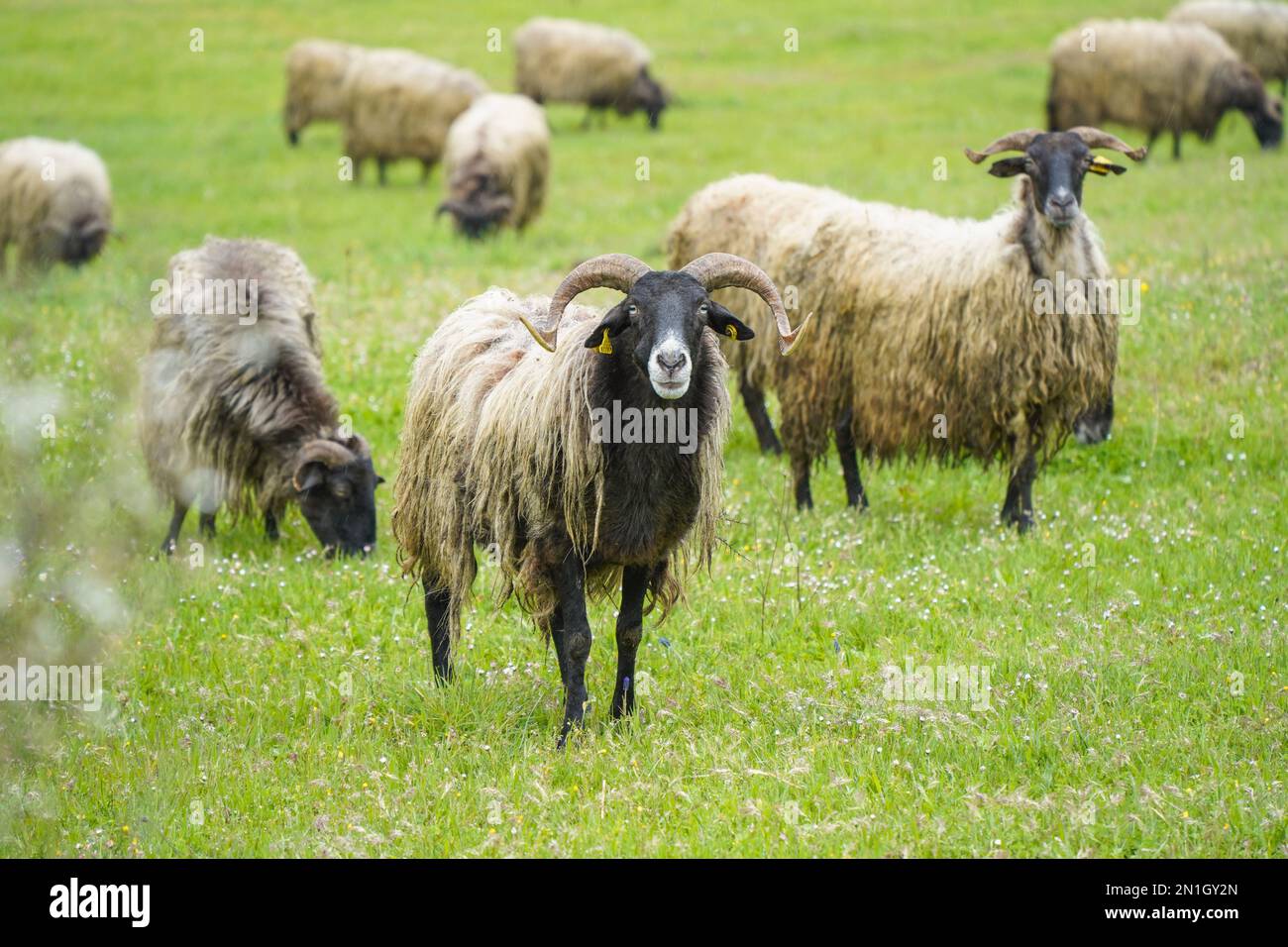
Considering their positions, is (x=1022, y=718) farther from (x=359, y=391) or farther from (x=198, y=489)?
(x=359, y=391)

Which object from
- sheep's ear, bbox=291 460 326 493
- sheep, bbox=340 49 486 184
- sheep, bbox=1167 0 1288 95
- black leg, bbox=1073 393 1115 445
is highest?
sheep, bbox=1167 0 1288 95

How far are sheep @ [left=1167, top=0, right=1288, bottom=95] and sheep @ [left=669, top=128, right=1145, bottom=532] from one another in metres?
24.5

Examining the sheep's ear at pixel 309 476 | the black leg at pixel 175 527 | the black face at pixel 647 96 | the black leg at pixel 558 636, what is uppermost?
the black face at pixel 647 96

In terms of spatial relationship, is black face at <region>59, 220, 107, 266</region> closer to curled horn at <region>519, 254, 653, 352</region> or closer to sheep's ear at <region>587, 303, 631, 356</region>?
curled horn at <region>519, 254, 653, 352</region>

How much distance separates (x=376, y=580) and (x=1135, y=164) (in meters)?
18.6

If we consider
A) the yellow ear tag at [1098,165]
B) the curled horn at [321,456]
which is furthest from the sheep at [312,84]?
the yellow ear tag at [1098,165]

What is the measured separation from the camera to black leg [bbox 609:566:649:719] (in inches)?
257

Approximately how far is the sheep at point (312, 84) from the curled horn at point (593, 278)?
81.5ft

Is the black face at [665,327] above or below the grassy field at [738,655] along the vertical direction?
above

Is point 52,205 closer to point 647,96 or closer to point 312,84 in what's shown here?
point 312,84

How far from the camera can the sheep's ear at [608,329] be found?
19.8 ft

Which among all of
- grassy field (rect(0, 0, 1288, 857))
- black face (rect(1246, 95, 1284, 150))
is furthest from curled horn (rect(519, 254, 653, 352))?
black face (rect(1246, 95, 1284, 150))

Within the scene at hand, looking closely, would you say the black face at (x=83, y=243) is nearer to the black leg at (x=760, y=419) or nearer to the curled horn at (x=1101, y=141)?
the black leg at (x=760, y=419)

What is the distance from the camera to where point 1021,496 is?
30.2 ft
